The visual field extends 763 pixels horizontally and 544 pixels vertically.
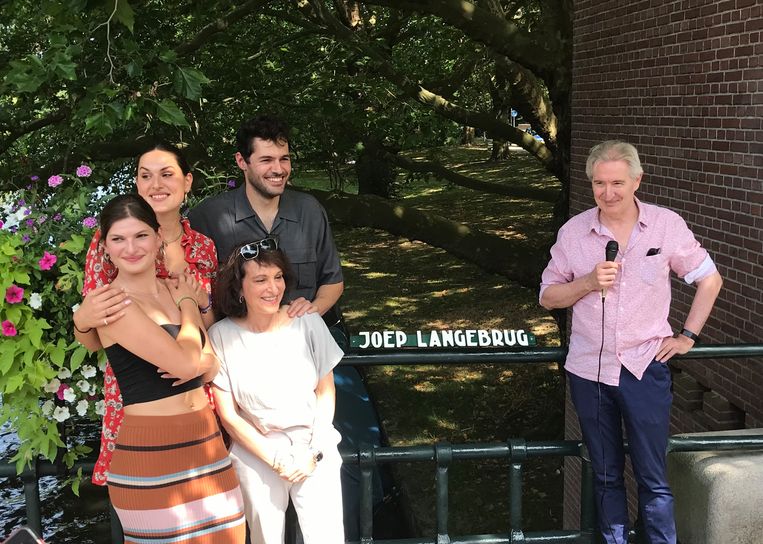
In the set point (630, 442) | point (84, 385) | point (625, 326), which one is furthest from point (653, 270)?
point (84, 385)

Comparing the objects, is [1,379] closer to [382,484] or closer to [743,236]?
[743,236]

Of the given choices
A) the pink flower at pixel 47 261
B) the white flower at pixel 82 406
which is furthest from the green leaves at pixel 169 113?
the white flower at pixel 82 406

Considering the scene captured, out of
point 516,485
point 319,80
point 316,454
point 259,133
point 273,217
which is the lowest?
point 516,485

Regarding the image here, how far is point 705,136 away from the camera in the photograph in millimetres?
6566

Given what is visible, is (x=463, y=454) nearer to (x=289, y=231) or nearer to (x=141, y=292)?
(x=289, y=231)

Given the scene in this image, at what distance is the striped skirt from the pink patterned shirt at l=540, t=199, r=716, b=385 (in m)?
1.52

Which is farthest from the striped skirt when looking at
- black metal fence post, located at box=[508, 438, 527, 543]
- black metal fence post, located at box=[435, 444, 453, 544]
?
black metal fence post, located at box=[508, 438, 527, 543]

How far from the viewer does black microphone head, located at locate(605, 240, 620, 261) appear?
333cm

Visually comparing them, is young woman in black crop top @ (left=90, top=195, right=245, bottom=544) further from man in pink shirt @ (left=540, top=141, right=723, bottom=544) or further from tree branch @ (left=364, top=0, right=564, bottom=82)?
tree branch @ (left=364, top=0, right=564, bottom=82)

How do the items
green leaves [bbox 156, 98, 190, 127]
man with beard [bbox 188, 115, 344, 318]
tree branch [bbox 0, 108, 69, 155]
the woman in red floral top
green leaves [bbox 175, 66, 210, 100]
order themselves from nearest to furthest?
the woman in red floral top
man with beard [bbox 188, 115, 344, 318]
green leaves [bbox 156, 98, 190, 127]
green leaves [bbox 175, 66, 210, 100]
tree branch [bbox 0, 108, 69, 155]

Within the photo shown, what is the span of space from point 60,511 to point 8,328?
10.2m

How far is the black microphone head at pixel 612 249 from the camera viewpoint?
10.9ft

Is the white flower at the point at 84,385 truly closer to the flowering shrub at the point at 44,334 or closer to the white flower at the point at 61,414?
the flowering shrub at the point at 44,334

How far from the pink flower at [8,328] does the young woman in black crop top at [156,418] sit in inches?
21.4
